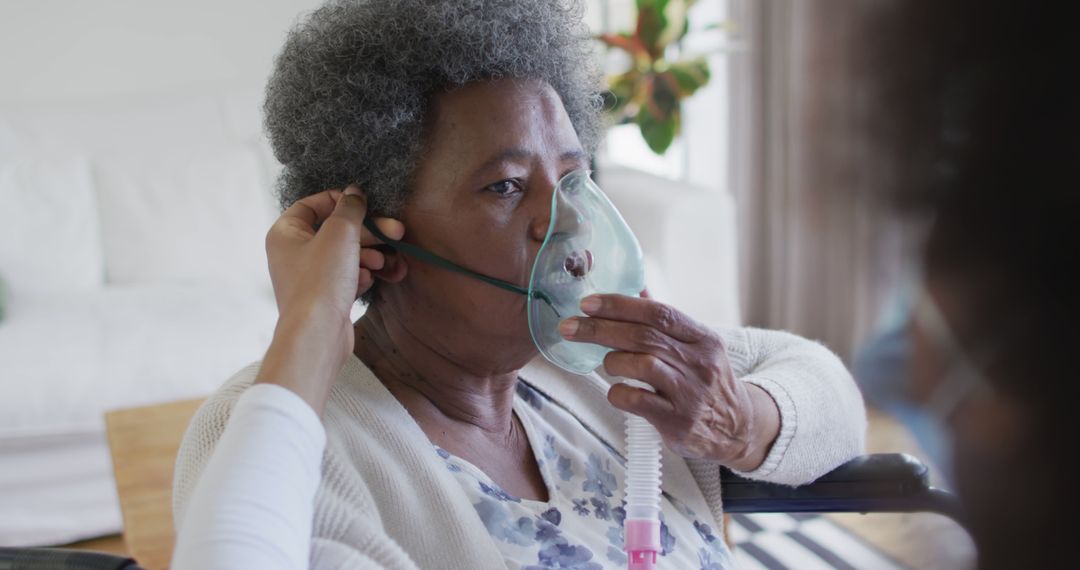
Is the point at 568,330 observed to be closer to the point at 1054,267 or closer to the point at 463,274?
the point at 463,274

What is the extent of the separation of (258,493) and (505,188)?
1.77 ft

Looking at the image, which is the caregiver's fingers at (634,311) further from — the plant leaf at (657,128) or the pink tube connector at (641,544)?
the plant leaf at (657,128)

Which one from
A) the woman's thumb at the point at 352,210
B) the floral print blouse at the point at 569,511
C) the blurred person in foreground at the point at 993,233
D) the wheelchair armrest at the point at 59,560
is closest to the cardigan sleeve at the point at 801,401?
the floral print blouse at the point at 569,511

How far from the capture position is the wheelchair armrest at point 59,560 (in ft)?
2.57

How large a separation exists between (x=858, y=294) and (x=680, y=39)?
359cm

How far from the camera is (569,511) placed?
1.25 metres

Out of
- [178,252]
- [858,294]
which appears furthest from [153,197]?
[858,294]

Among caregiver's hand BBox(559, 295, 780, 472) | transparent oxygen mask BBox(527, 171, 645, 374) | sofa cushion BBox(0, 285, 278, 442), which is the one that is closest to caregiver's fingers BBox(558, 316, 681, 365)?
caregiver's hand BBox(559, 295, 780, 472)

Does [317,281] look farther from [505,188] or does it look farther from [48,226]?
[48,226]

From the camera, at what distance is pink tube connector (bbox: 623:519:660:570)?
1.11 meters

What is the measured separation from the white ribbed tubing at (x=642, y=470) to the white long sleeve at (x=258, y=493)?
0.40 m

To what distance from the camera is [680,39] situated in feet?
12.4

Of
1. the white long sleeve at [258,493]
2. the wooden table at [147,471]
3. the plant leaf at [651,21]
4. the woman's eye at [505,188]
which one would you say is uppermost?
the plant leaf at [651,21]

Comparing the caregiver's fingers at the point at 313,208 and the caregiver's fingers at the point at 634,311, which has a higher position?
the caregiver's fingers at the point at 313,208
